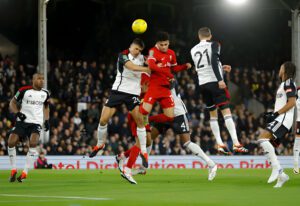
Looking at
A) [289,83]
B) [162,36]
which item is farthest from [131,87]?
[289,83]

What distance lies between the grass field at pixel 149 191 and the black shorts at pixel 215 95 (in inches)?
58.6

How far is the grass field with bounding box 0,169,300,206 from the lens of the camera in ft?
38.3

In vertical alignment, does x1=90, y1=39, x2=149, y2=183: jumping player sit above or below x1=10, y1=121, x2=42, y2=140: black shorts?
above

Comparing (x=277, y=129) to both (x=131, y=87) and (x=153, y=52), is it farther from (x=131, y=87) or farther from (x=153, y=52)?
(x=131, y=87)

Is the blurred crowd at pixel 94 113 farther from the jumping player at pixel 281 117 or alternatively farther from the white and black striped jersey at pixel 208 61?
the jumping player at pixel 281 117

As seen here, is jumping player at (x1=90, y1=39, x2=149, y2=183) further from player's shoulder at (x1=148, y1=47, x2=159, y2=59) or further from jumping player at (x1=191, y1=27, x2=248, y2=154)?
jumping player at (x1=191, y1=27, x2=248, y2=154)

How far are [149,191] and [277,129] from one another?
249cm

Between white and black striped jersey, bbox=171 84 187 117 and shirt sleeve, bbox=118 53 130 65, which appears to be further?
white and black striped jersey, bbox=171 84 187 117

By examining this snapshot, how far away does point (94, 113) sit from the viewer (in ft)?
98.5

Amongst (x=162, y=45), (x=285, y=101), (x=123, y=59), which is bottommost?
(x=285, y=101)

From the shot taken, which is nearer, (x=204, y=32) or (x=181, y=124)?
(x=181, y=124)

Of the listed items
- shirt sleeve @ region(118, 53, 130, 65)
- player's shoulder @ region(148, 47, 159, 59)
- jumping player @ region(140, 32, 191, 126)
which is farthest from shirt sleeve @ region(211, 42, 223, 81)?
shirt sleeve @ region(118, 53, 130, 65)

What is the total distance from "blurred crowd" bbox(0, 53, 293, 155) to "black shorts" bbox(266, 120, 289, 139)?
14178 mm

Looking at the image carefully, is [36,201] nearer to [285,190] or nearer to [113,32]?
[285,190]
